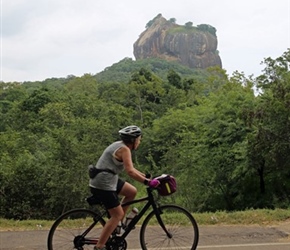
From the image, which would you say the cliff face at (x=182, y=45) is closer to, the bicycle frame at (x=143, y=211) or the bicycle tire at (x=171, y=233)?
the bicycle tire at (x=171, y=233)

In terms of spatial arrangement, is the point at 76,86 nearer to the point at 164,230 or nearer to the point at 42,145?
the point at 42,145

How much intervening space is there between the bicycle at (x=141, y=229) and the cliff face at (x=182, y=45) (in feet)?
449

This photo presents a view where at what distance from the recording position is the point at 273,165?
650 inches

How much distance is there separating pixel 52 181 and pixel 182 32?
133 metres

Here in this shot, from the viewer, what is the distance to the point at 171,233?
547 cm

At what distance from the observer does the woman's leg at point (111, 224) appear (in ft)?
16.3

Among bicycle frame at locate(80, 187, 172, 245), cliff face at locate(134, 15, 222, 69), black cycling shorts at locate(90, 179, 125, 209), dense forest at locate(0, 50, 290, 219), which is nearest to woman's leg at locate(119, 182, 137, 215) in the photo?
bicycle frame at locate(80, 187, 172, 245)

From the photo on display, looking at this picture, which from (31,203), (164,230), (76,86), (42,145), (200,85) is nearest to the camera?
(164,230)

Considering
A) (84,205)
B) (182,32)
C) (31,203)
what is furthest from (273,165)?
(182,32)

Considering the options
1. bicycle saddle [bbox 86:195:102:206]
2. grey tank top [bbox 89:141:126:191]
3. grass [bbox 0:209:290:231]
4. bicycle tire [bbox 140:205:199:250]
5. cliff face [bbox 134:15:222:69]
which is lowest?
grass [bbox 0:209:290:231]

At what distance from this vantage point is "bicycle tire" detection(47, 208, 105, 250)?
5.25 m

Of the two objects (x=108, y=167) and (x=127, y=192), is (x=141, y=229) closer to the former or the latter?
(x=127, y=192)

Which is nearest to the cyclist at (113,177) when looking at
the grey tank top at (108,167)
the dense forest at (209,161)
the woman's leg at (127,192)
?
the grey tank top at (108,167)

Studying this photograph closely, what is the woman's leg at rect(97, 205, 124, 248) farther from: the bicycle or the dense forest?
the dense forest
